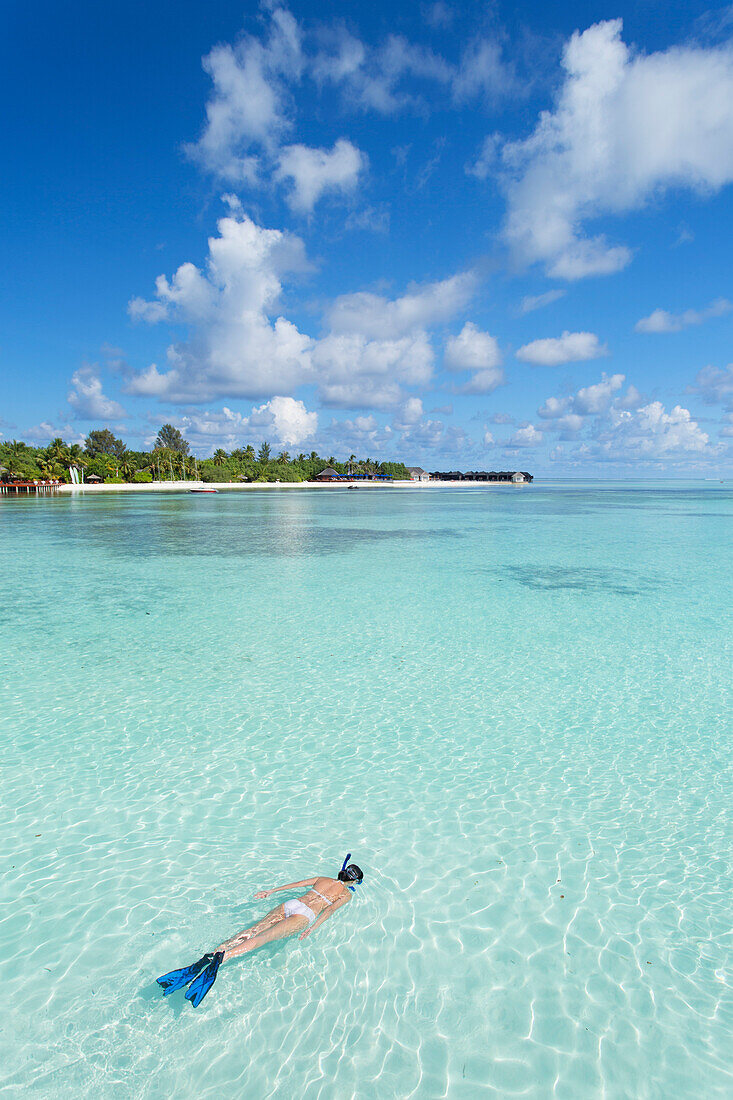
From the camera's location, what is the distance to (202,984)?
9.32 feet

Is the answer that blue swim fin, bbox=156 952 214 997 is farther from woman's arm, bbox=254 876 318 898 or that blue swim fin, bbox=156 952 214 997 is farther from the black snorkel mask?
the black snorkel mask

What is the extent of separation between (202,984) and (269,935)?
40 cm

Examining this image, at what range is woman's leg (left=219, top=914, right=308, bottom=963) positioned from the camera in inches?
119

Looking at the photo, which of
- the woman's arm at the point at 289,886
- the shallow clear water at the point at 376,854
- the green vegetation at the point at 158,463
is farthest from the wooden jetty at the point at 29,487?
the woman's arm at the point at 289,886

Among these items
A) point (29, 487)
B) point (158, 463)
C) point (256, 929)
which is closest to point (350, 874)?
point (256, 929)

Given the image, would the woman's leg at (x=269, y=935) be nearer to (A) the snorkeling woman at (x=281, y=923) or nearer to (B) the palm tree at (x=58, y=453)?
(A) the snorkeling woman at (x=281, y=923)

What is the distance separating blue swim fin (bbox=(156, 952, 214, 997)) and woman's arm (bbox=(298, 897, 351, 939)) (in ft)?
1.96

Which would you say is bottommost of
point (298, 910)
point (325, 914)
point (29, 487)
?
point (325, 914)

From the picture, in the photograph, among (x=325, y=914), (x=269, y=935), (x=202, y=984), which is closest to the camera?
(x=202, y=984)

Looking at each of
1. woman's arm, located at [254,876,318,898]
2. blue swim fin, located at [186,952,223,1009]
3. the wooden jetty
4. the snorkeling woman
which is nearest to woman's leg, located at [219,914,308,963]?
the snorkeling woman

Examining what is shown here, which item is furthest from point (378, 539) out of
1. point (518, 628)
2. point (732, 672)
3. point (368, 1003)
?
point (368, 1003)

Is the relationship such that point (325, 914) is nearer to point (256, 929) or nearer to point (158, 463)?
point (256, 929)

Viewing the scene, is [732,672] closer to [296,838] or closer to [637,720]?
[637,720]

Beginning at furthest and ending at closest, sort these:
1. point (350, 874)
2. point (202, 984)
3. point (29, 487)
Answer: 1. point (29, 487)
2. point (350, 874)
3. point (202, 984)
